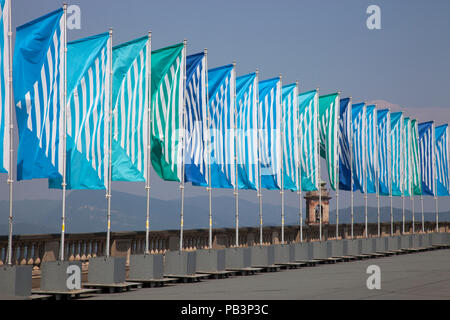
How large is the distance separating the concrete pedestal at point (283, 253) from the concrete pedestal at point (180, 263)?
7.09 m

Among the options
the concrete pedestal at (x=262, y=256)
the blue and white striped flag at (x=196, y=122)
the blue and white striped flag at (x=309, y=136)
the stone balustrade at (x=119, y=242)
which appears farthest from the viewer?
the blue and white striped flag at (x=309, y=136)

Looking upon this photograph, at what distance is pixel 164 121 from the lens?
29.1 metres

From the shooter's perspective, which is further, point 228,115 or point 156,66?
point 228,115

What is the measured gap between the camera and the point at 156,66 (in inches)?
1159

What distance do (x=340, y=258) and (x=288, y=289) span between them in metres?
16.0

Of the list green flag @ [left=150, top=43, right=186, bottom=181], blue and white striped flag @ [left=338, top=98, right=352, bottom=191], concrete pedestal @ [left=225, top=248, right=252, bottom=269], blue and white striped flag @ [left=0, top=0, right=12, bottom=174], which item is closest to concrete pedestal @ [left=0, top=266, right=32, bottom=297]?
blue and white striped flag @ [left=0, top=0, right=12, bottom=174]

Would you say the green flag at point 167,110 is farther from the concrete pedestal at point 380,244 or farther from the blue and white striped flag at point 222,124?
the concrete pedestal at point 380,244

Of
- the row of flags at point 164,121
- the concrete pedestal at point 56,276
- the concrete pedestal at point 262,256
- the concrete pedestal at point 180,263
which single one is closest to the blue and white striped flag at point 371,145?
the row of flags at point 164,121

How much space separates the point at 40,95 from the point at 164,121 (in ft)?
21.3

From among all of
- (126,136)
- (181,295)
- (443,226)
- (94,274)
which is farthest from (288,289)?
(443,226)

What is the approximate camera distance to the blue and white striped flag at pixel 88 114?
2539 centimetres

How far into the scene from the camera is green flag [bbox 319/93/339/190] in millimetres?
40625

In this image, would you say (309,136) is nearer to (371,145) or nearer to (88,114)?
(371,145)
